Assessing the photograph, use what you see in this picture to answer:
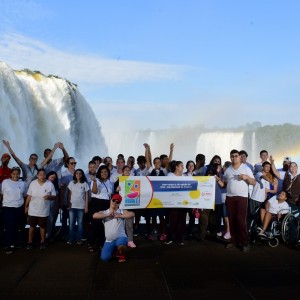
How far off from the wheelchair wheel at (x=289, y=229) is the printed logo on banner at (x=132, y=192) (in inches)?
110

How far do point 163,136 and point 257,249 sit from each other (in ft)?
205

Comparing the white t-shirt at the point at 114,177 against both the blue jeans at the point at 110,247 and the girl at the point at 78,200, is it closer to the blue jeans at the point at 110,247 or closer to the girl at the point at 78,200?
the girl at the point at 78,200

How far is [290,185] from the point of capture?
10.2 meters

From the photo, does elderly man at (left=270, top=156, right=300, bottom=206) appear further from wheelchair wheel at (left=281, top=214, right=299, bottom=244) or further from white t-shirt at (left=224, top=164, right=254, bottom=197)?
white t-shirt at (left=224, top=164, right=254, bottom=197)

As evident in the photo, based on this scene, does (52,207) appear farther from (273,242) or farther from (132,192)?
(273,242)

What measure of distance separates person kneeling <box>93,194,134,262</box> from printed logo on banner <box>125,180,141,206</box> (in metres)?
1.43

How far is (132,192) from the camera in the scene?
9953 millimetres

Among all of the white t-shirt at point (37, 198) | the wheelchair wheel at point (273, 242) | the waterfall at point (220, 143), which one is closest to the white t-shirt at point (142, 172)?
the white t-shirt at point (37, 198)

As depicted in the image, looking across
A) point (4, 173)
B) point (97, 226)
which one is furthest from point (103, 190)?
point (4, 173)

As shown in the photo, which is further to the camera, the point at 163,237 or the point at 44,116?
the point at 44,116

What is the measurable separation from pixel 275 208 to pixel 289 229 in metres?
0.54

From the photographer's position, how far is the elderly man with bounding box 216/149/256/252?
927 cm

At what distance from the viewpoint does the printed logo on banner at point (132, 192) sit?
32.4 ft

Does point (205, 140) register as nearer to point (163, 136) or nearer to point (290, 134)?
point (163, 136)
